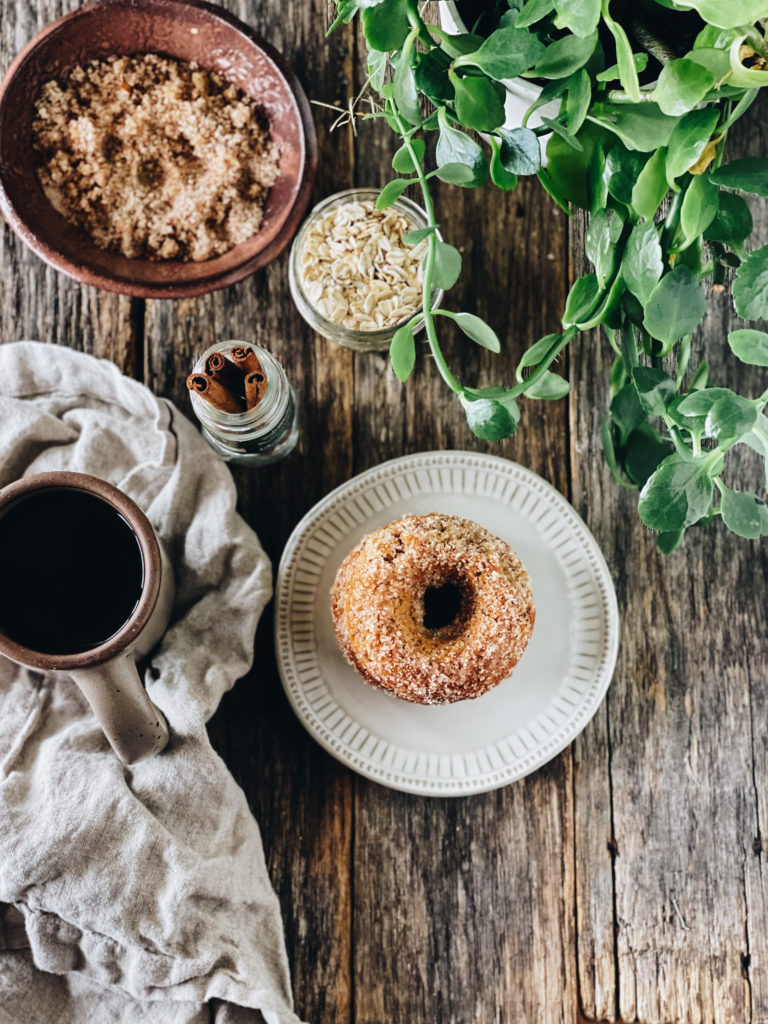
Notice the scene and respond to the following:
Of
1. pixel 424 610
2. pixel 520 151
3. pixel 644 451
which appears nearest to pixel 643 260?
pixel 520 151

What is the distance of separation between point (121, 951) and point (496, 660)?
521mm

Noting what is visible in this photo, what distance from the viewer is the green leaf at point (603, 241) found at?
2.58ft

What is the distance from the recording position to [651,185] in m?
0.71

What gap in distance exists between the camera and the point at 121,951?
99 centimetres

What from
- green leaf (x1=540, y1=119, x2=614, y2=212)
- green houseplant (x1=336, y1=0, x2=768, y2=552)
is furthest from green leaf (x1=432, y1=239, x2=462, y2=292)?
green leaf (x1=540, y1=119, x2=614, y2=212)

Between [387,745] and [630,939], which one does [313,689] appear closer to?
[387,745]

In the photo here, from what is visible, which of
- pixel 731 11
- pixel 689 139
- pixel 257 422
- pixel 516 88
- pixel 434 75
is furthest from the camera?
pixel 257 422

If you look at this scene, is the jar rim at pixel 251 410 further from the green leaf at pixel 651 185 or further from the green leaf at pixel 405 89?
the green leaf at pixel 651 185

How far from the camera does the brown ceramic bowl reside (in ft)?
3.43

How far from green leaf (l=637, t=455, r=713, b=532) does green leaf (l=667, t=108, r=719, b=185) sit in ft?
0.83

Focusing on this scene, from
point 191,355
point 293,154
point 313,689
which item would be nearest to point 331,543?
point 313,689

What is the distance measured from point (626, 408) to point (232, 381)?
0.45 metres

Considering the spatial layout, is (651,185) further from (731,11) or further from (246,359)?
(246,359)

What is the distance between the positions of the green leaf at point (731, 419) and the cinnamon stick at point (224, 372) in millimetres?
490
